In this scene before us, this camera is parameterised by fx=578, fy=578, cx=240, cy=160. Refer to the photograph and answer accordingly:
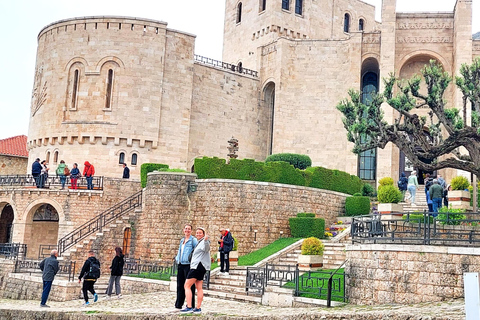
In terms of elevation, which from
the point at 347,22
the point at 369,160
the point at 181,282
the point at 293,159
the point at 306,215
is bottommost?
the point at 181,282

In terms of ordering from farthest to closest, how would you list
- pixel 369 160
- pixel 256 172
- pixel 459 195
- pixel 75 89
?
1. pixel 369 160
2. pixel 75 89
3. pixel 256 172
4. pixel 459 195

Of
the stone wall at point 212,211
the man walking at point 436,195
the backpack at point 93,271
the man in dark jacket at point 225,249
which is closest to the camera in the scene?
the backpack at point 93,271

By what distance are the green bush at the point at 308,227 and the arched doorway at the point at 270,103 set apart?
44.1ft

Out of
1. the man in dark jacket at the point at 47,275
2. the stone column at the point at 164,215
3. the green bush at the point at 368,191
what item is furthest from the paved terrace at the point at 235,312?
the green bush at the point at 368,191

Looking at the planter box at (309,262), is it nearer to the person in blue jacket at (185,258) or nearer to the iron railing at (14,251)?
the person in blue jacket at (185,258)

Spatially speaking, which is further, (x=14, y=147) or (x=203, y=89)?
(x=14, y=147)

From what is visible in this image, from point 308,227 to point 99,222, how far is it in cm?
1016

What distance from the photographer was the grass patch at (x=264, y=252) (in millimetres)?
20605

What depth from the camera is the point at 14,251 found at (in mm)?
26078

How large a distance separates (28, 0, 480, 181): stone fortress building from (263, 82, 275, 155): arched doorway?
0.07 meters

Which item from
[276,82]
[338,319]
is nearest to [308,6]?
[276,82]

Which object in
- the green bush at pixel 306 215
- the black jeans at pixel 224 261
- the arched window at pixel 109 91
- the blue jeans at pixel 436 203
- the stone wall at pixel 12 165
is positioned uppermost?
the arched window at pixel 109 91

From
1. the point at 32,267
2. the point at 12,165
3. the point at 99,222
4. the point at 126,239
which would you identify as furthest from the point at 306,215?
the point at 12,165

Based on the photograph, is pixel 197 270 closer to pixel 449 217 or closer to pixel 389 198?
pixel 449 217
